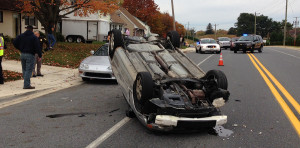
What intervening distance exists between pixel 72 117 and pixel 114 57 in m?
1.71

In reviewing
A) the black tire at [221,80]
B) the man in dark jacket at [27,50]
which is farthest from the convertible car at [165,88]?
the man in dark jacket at [27,50]

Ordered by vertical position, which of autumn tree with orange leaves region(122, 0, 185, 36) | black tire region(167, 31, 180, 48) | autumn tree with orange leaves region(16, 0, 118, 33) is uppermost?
autumn tree with orange leaves region(122, 0, 185, 36)

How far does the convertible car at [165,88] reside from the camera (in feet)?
15.3

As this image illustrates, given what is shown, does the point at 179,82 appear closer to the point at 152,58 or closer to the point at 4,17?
the point at 152,58

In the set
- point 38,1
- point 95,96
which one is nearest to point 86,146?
point 95,96

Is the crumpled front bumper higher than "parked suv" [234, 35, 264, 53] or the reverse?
the reverse

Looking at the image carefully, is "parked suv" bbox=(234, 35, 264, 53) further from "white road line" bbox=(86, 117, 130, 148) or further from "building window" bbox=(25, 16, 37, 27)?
"white road line" bbox=(86, 117, 130, 148)

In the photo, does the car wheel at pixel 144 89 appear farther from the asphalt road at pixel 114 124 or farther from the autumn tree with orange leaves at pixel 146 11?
the autumn tree with orange leaves at pixel 146 11

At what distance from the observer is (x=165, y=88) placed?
5.39 m

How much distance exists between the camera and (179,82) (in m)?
5.59

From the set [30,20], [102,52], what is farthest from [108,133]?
[30,20]

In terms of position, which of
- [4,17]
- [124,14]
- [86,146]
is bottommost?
[86,146]

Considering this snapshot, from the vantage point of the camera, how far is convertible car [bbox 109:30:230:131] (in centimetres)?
465

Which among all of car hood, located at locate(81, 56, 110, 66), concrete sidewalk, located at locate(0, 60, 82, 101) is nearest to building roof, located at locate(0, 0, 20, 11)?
concrete sidewalk, located at locate(0, 60, 82, 101)
